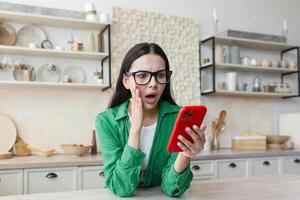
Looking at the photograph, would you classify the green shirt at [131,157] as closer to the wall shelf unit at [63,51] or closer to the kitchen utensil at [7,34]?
the wall shelf unit at [63,51]

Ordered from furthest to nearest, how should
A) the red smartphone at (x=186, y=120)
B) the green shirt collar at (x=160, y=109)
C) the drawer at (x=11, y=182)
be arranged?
the drawer at (x=11, y=182)
the green shirt collar at (x=160, y=109)
the red smartphone at (x=186, y=120)

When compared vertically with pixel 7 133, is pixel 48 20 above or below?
above

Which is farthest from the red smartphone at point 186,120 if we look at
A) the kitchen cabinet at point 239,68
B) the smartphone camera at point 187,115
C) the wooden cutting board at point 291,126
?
the wooden cutting board at point 291,126

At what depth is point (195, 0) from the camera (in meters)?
3.65

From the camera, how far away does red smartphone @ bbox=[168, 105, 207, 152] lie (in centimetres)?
106

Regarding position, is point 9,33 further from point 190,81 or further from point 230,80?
point 230,80

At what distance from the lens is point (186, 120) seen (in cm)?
108

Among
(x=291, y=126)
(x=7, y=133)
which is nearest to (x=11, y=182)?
(x=7, y=133)

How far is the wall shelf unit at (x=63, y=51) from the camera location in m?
2.76

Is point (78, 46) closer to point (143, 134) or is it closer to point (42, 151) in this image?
point (42, 151)

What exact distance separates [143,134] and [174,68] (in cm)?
207

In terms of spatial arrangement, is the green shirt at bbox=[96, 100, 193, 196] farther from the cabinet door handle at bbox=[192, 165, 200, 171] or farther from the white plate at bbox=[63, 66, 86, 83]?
the white plate at bbox=[63, 66, 86, 83]

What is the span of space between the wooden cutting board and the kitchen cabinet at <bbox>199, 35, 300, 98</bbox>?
25 centimetres

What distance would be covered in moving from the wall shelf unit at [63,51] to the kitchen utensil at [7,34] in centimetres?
6
